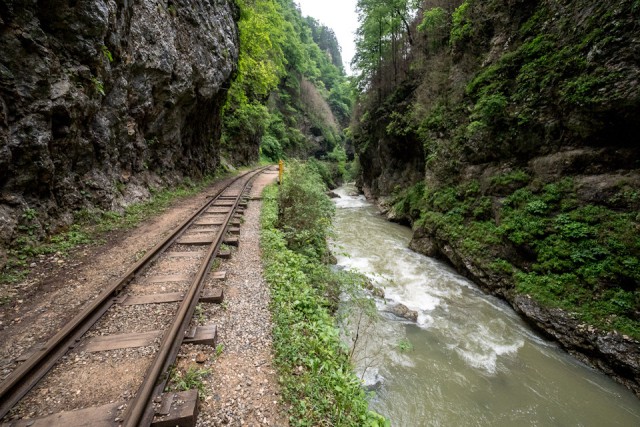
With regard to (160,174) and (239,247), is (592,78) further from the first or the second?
(160,174)

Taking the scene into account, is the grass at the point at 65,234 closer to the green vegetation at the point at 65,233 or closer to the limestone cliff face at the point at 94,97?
the green vegetation at the point at 65,233

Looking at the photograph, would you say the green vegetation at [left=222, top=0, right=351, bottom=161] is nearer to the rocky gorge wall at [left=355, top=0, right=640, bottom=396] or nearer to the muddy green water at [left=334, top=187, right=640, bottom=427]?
the rocky gorge wall at [left=355, top=0, right=640, bottom=396]

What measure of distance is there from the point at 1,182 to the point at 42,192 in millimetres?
908

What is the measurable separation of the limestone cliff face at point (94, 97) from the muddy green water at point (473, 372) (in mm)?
8086

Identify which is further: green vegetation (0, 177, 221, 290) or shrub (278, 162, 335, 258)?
shrub (278, 162, 335, 258)

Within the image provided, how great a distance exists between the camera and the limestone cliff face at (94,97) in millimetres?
5668

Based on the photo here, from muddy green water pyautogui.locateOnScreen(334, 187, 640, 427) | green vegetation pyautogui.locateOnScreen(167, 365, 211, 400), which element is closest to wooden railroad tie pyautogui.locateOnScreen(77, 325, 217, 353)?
green vegetation pyautogui.locateOnScreen(167, 365, 211, 400)

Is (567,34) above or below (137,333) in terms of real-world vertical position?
above

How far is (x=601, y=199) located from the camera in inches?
278

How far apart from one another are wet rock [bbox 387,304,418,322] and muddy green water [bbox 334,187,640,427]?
0.16 metres

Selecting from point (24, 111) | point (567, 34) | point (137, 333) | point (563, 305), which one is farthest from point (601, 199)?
point (24, 111)

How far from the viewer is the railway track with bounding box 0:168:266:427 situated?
101 inches

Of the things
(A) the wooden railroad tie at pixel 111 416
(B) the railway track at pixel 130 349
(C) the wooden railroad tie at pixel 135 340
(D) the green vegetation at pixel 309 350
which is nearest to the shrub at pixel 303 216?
(D) the green vegetation at pixel 309 350

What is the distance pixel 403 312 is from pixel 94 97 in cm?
1045
